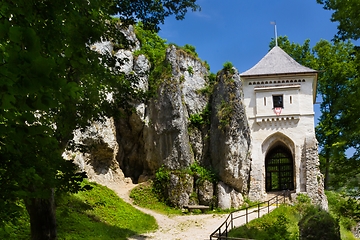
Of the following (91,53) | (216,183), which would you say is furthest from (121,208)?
(91,53)

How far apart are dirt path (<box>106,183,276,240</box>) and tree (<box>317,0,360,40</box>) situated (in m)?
7.38

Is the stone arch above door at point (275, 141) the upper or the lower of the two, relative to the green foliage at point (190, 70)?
lower

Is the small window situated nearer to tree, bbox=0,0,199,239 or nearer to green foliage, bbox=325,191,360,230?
green foliage, bbox=325,191,360,230

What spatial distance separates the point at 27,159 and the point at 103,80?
4.68 meters

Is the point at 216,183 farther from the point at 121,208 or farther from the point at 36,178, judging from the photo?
the point at 36,178

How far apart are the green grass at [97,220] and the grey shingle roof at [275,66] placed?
12.4 m

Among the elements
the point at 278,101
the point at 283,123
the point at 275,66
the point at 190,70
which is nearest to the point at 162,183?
the point at 190,70

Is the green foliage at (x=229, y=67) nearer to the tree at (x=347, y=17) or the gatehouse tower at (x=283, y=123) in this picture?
the gatehouse tower at (x=283, y=123)

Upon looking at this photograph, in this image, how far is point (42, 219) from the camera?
6.22 meters

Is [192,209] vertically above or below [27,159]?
below

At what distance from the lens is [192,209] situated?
1678 cm

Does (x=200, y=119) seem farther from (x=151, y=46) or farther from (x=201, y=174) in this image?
(x=151, y=46)

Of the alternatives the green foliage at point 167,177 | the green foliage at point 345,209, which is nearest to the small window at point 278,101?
the green foliage at point 345,209

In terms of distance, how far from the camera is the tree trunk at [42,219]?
616 centimetres
